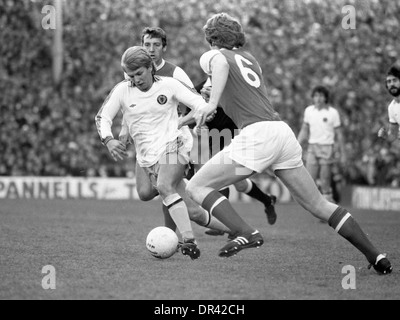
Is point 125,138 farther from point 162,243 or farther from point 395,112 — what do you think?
point 395,112

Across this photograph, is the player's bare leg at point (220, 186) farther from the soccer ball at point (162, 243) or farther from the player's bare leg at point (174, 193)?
the player's bare leg at point (174, 193)

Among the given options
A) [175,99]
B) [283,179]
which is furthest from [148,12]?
[283,179]

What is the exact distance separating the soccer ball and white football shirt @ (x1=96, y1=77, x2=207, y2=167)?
0.82 m

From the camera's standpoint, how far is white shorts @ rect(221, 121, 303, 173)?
20.3 ft

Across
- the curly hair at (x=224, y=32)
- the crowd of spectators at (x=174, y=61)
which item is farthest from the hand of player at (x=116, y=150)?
the crowd of spectators at (x=174, y=61)

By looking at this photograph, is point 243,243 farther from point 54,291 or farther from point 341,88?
point 341,88

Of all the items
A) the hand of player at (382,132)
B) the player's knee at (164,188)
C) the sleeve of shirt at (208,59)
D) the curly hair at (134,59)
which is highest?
the sleeve of shirt at (208,59)

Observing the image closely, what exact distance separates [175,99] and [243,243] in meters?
2.33

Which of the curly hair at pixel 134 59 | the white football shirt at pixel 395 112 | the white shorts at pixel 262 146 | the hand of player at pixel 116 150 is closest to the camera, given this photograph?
the white shorts at pixel 262 146

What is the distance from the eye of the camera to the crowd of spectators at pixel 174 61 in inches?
834

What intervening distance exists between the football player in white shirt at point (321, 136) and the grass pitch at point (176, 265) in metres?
1.48

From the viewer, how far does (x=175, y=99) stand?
796cm
